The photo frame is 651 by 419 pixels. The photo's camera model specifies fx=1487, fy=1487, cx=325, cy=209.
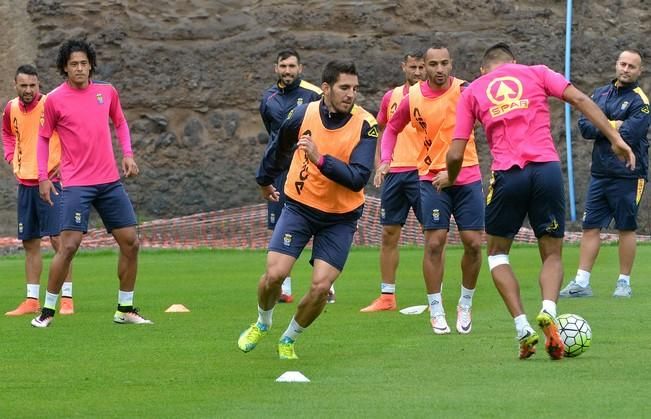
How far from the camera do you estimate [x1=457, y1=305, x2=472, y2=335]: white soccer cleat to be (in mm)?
11859

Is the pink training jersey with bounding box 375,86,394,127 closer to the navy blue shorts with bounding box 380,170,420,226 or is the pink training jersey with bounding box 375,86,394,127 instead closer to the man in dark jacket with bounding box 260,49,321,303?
the navy blue shorts with bounding box 380,170,420,226

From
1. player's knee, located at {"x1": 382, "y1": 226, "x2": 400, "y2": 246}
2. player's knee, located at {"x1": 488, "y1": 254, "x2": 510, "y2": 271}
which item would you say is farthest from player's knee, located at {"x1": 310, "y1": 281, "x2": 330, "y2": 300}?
player's knee, located at {"x1": 382, "y1": 226, "x2": 400, "y2": 246}

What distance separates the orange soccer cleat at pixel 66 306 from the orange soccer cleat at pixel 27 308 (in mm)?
240

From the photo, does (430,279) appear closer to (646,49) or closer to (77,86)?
(77,86)

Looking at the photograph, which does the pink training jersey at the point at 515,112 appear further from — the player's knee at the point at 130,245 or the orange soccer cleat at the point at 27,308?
the orange soccer cleat at the point at 27,308

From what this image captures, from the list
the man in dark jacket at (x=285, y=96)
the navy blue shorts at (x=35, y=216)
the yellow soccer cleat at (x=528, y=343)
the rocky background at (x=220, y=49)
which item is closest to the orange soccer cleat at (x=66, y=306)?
the navy blue shorts at (x=35, y=216)

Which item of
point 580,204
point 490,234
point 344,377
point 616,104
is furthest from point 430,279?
point 580,204

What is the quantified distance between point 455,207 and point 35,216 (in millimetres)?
4866

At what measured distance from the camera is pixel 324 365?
32.7 ft

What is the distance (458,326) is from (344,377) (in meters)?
2.76

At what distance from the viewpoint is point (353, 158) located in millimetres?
10336

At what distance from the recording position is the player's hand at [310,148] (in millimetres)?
9906

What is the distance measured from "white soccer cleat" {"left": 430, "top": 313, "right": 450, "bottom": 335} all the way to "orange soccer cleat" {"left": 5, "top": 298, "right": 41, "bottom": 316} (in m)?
4.36

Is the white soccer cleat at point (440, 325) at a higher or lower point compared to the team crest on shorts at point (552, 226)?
lower
